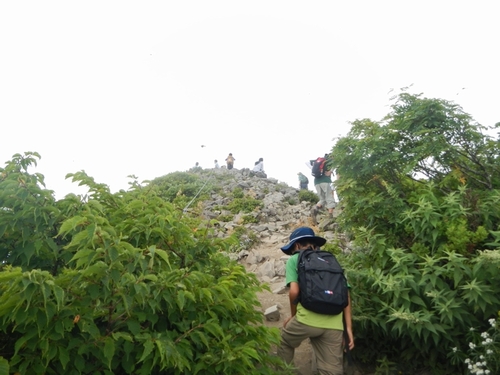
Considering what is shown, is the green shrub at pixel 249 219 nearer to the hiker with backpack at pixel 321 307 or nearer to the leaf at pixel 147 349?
the hiker with backpack at pixel 321 307

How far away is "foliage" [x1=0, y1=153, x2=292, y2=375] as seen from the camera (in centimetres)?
282

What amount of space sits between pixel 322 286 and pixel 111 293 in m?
2.23

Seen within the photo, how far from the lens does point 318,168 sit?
13.5 m

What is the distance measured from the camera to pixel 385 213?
5.68m

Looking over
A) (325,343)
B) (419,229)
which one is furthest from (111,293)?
(419,229)

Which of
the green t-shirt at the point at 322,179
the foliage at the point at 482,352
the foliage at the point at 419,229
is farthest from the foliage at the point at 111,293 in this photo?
the green t-shirt at the point at 322,179

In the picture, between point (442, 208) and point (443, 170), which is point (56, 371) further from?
point (443, 170)

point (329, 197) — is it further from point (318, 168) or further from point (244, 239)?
point (244, 239)

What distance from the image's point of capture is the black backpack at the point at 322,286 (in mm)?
4355

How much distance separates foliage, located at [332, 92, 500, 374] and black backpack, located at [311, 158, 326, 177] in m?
6.60

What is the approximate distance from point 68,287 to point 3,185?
51.3 inches

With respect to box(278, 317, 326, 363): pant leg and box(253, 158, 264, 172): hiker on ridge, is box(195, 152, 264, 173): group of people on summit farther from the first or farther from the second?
box(278, 317, 326, 363): pant leg

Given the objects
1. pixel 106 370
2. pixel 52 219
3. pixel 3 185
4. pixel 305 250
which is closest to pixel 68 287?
pixel 106 370

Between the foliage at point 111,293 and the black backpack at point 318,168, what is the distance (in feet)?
30.4
